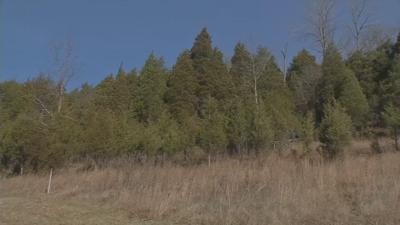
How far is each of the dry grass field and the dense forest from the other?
7.42 m

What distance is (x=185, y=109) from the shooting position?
30531mm

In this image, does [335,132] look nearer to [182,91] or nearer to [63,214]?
[63,214]

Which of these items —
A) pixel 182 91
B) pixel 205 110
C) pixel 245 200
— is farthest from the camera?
pixel 182 91

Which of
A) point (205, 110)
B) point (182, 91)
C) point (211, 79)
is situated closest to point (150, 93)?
point (182, 91)

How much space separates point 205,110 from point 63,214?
19.2 meters

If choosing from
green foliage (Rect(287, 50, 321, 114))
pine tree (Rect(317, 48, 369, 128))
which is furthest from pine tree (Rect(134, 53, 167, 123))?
pine tree (Rect(317, 48, 369, 128))

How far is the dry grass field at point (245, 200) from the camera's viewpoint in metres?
6.98

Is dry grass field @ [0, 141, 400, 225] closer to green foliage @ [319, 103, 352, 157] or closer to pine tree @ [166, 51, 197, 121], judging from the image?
green foliage @ [319, 103, 352, 157]

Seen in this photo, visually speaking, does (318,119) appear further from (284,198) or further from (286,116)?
(284,198)

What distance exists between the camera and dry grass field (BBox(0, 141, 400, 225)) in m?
6.98

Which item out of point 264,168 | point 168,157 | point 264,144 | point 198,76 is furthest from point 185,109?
point 264,168

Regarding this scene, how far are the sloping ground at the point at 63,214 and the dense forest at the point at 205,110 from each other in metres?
9.65

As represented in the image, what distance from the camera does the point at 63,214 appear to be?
817cm

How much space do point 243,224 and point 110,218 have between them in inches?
100
